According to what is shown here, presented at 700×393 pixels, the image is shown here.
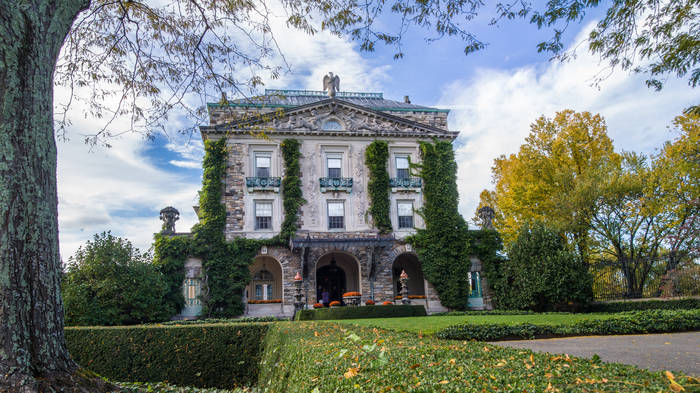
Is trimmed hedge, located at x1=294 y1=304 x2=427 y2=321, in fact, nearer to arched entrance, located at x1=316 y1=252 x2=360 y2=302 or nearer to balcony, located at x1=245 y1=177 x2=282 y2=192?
balcony, located at x1=245 y1=177 x2=282 y2=192

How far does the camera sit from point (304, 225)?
87.2 feet

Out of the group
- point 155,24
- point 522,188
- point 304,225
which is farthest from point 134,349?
point 522,188

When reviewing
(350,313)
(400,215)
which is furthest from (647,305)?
(400,215)

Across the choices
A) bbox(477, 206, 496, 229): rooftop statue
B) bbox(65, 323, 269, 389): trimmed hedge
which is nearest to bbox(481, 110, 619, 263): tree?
bbox(477, 206, 496, 229): rooftop statue

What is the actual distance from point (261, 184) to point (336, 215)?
4535mm

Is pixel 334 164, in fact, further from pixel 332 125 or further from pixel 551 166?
pixel 551 166

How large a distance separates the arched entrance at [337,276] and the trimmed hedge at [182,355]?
748 inches

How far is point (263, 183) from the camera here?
26.5m

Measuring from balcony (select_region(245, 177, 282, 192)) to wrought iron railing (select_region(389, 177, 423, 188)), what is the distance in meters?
6.60

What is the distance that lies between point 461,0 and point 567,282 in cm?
1684

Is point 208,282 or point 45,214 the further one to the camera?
point 208,282

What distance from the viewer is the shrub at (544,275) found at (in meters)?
21.3

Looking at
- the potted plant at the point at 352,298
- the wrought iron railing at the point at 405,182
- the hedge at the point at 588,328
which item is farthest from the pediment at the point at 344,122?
the hedge at the point at 588,328

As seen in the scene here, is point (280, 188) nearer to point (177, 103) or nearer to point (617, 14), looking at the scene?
point (177, 103)
